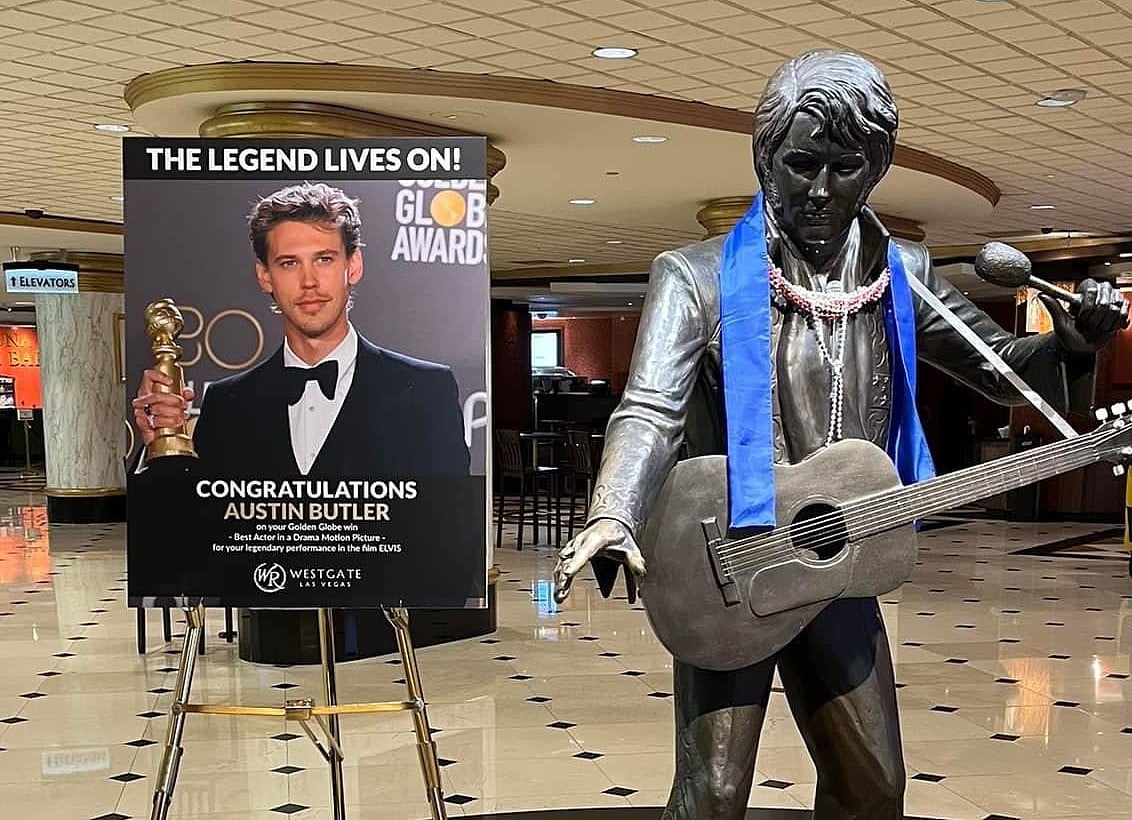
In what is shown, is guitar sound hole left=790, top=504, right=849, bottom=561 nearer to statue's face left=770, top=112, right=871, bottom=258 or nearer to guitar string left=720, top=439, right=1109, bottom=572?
guitar string left=720, top=439, right=1109, bottom=572

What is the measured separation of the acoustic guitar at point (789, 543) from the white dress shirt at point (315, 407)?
1.35 metres

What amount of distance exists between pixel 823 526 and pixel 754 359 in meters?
0.29

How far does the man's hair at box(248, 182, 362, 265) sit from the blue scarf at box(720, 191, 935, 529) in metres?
1.30

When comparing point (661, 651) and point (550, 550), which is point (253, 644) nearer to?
point (661, 651)

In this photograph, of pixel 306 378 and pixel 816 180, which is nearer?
pixel 816 180

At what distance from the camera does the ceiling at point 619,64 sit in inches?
225

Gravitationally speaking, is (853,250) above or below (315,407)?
above

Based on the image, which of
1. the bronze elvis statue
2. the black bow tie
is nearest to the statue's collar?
the bronze elvis statue

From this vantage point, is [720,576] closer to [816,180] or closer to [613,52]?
[816,180]

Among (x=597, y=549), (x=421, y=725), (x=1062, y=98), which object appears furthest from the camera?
(x=1062, y=98)

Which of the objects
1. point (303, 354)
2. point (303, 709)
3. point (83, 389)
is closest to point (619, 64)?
point (303, 354)

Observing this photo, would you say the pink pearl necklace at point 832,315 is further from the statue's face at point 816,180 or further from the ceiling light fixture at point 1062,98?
the ceiling light fixture at point 1062,98

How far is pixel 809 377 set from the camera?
232 cm

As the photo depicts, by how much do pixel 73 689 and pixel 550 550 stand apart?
647cm
